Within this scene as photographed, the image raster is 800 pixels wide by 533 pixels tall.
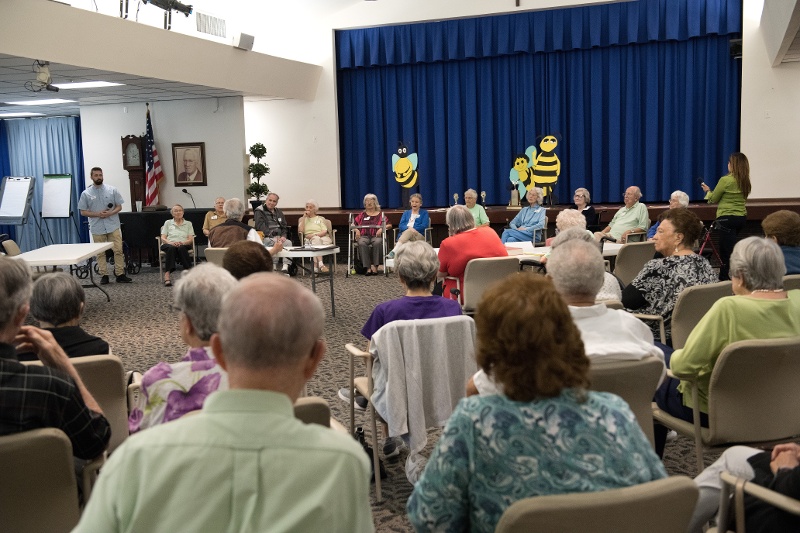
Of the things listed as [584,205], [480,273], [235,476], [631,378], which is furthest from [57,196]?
[235,476]

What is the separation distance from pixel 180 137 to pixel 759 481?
12366mm

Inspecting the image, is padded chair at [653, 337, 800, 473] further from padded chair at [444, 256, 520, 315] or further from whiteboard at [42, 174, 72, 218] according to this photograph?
whiteboard at [42, 174, 72, 218]

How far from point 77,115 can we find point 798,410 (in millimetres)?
15351

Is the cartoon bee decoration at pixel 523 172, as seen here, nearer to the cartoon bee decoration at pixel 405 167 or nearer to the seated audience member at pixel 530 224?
the cartoon bee decoration at pixel 405 167

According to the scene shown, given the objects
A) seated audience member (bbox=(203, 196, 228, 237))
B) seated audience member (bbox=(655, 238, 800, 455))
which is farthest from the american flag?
seated audience member (bbox=(655, 238, 800, 455))

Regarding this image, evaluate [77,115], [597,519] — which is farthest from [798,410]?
[77,115]

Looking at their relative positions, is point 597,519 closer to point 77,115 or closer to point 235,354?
point 235,354

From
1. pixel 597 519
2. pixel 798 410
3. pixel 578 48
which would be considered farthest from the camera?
pixel 578 48

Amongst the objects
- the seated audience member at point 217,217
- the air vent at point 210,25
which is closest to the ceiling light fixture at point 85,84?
the air vent at point 210,25

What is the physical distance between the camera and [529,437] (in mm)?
1717

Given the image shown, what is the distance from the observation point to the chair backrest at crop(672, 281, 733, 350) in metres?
4.00

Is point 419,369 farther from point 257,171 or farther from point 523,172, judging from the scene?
point 523,172

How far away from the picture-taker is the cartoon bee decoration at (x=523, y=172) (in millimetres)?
13297

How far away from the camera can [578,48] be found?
13.2 meters
